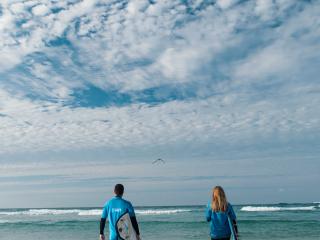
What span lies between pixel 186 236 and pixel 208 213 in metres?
13.3

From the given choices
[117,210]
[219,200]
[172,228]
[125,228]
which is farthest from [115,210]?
[172,228]

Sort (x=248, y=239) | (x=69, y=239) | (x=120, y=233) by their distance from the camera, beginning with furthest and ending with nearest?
1. (x=69, y=239)
2. (x=248, y=239)
3. (x=120, y=233)

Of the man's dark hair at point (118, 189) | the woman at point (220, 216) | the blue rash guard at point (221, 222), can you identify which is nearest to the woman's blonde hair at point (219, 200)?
the woman at point (220, 216)

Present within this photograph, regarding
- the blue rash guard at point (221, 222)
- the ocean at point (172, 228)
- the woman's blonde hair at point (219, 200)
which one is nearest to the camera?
the woman's blonde hair at point (219, 200)

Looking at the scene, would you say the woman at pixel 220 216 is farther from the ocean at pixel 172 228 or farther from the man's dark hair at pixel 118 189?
the ocean at pixel 172 228

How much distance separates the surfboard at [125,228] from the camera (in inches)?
228

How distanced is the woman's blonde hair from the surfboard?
4.28 feet

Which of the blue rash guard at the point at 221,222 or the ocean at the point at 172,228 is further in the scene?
the ocean at the point at 172,228

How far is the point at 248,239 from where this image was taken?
17.0 metres

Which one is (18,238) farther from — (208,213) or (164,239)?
(208,213)

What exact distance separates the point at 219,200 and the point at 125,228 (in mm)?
1490

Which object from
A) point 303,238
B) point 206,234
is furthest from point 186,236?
point 303,238

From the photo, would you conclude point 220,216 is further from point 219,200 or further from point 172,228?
point 172,228

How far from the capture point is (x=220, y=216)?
5.90 m
